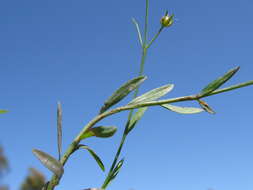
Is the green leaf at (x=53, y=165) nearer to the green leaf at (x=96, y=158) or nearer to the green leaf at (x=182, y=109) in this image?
the green leaf at (x=96, y=158)

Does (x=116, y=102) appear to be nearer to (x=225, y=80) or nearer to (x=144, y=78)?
(x=144, y=78)

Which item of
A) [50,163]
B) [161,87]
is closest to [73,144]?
[50,163]

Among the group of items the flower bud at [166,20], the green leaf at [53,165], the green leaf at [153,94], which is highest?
the flower bud at [166,20]

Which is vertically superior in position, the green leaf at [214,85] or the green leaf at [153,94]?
the green leaf at [153,94]

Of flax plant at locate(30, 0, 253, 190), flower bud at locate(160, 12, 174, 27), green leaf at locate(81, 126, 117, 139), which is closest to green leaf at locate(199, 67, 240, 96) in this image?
flax plant at locate(30, 0, 253, 190)

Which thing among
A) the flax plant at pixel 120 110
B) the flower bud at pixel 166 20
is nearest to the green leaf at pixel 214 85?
the flax plant at pixel 120 110

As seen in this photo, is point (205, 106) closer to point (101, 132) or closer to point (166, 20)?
point (101, 132)
